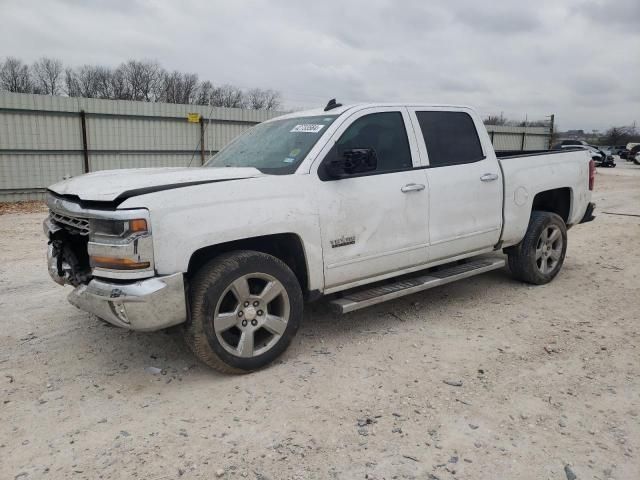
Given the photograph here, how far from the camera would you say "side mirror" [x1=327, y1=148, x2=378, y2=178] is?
146 inches

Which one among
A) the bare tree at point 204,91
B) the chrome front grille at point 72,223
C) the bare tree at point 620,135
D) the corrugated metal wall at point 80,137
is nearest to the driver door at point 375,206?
the chrome front grille at point 72,223

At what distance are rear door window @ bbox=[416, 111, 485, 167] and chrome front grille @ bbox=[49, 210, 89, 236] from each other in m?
2.82

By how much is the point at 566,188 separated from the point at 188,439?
501 cm

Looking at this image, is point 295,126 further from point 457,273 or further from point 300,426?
point 300,426

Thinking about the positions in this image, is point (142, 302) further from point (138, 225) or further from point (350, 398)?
point (350, 398)

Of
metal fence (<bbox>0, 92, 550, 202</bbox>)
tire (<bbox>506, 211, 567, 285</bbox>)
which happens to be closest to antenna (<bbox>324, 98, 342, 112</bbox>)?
tire (<bbox>506, 211, 567, 285</bbox>)

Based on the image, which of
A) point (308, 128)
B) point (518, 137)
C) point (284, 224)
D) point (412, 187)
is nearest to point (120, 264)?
point (284, 224)

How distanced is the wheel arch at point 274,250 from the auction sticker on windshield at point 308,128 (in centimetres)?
93

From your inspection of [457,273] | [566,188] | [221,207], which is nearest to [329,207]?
[221,207]

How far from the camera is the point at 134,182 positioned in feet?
11.0

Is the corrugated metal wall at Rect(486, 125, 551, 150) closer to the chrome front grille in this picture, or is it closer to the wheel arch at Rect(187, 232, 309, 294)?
the wheel arch at Rect(187, 232, 309, 294)

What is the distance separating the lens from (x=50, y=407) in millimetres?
3156

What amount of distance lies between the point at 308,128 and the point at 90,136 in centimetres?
1182

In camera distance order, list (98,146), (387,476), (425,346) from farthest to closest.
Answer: (98,146) → (425,346) → (387,476)
